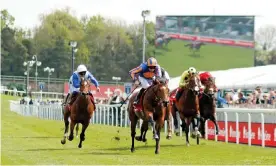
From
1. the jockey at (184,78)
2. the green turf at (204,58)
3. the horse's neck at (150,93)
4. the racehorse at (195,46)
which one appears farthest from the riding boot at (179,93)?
the racehorse at (195,46)

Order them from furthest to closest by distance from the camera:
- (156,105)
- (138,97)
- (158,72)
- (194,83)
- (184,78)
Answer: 1. (184,78)
2. (194,83)
3. (138,97)
4. (158,72)
5. (156,105)

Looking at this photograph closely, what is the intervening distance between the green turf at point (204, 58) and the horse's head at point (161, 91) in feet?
135

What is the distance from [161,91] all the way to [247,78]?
20150mm

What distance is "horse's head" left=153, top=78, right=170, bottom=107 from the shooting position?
1758 centimetres

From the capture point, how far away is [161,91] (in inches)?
693

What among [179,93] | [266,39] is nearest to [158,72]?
[179,93]

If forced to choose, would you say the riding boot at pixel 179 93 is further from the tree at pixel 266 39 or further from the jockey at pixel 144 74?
the tree at pixel 266 39

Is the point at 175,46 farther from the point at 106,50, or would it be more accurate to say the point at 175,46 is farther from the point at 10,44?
the point at 10,44

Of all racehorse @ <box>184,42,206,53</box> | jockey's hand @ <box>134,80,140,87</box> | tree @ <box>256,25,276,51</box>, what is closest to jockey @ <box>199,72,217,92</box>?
jockey's hand @ <box>134,80,140,87</box>

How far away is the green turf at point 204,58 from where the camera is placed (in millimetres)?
59219

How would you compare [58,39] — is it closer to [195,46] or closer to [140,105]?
[195,46]

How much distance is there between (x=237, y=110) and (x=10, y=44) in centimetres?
8361

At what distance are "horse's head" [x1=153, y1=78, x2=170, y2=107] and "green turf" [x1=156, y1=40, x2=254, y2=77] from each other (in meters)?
41.0

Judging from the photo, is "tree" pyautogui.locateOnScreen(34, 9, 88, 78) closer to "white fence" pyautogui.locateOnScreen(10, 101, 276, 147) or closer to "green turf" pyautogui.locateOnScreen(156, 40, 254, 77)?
"green turf" pyautogui.locateOnScreen(156, 40, 254, 77)
